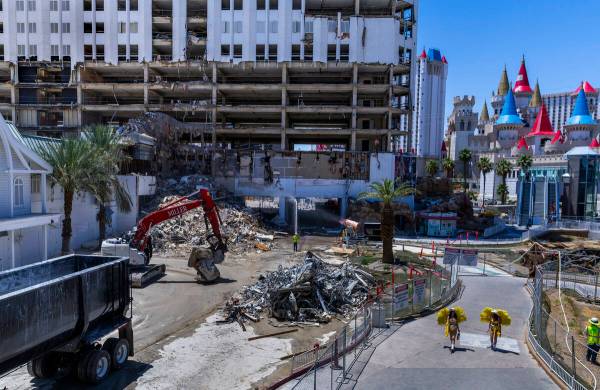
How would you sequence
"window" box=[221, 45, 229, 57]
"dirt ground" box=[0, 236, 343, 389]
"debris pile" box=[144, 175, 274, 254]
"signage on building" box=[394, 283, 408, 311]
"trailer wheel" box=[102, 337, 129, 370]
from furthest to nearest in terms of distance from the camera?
"window" box=[221, 45, 229, 57] < "debris pile" box=[144, 175, 274, 254] < "signage on building" box=[394, 283, 408, 311] < "trailer wheel" box=[102, 337, 129, 370] < "dirt ground" box=[0, 236, 343, 389]

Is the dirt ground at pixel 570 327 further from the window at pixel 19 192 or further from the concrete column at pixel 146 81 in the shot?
the concrete column at pixel 146 81

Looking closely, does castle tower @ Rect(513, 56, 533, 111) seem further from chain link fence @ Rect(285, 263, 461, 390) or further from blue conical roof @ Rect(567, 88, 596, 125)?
chain link fence @ Rect(285, 263, 461, 390)

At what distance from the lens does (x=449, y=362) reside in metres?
13.6

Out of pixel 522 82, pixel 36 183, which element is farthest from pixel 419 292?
pixel 522 82

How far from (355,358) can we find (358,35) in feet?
190

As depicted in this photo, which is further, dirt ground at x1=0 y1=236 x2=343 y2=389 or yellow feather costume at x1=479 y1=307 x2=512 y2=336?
yellow feather costume at x1=479 y1=307 x2=512 y2=336

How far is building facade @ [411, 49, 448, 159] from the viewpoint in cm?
12700

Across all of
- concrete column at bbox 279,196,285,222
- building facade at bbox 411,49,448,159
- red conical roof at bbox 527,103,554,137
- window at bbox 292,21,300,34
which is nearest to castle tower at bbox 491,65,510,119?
building facade at bbox 411,49,448,159

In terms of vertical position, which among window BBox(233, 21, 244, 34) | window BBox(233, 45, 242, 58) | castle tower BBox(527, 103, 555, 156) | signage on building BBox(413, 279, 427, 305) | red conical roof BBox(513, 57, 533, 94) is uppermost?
red conical roof BBox(513, 57, 533, 94)

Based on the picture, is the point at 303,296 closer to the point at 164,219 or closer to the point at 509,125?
the point at 164,219

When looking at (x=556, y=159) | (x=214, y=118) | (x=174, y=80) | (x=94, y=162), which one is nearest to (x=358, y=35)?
(x=214, y=118)

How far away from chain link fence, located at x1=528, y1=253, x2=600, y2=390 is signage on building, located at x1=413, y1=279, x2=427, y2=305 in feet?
14.1

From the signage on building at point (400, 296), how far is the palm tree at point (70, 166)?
66.7 feet

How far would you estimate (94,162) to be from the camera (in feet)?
88.4
